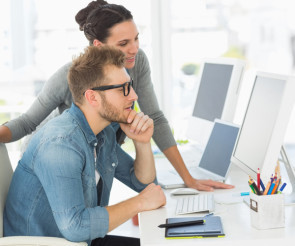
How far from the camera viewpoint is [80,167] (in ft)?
5.36

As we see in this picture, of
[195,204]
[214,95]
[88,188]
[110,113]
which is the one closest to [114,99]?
[110,113]

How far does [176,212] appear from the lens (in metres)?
1.73

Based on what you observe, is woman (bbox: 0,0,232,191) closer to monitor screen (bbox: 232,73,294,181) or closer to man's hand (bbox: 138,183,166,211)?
monitor screen (bbox: 232,73,294,181)

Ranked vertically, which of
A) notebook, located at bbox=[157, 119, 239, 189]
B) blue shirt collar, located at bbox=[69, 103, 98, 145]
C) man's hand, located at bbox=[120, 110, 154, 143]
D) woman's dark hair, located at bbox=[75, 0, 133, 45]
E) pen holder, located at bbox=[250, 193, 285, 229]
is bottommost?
notebook, located at bbox=[157, 119, 239, 189]

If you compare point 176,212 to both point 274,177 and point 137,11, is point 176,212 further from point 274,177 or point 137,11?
point 137,11

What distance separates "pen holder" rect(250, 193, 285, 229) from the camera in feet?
4.88

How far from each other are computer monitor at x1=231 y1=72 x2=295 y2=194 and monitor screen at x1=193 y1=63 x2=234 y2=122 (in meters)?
0.57

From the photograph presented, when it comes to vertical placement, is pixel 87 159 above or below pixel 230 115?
above

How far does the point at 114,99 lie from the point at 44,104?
0.55 metres

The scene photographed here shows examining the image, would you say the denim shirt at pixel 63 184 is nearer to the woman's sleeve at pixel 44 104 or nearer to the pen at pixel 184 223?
the pen at pixel 184 223

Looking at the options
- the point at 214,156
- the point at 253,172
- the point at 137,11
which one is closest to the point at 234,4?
the point at 137,11

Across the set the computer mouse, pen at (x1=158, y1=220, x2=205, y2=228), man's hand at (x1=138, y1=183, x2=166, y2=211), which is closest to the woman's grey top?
the computer mouse

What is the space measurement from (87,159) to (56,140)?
0.13m

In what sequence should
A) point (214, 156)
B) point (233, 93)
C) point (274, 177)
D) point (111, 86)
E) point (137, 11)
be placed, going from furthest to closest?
point (137, 11) → point (233, 93) → point (214, 156) → point (111, 86) → point (274, 177)
